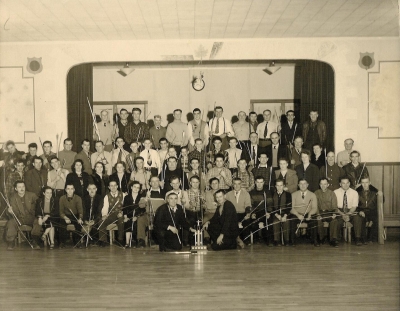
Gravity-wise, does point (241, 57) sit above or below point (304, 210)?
above

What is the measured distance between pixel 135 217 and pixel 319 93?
368cm

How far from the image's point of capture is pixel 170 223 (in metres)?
6.28

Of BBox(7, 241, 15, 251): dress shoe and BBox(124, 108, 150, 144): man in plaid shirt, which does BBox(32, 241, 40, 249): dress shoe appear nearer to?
BBox(7, 241, 15, 251): dress shoe

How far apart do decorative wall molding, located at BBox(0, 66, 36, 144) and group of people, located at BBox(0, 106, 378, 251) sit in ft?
1.29

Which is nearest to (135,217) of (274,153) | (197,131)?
(197,131)

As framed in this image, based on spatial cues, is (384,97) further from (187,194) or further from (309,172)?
(187,194)

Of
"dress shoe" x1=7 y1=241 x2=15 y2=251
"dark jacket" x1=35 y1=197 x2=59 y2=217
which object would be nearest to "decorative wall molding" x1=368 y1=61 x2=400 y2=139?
"dark jacket" x1=35 y1=197 x2=59 y2=217

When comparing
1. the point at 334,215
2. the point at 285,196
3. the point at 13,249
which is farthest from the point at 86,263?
the point at 334,215

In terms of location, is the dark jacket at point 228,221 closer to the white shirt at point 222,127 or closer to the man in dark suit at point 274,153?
the man in dark suit at point 274,153

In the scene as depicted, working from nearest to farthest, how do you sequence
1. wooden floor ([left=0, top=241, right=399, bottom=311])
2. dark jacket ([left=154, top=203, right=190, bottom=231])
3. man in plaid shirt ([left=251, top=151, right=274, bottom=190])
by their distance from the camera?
1. wooden floor ([left=0, top=241, right=399, bottom=311])
2. dark jacket ([left=154, top=203, right=190, bottom=231])
3. man in plaid shirt ([left=251, top=151, right=274, bottom=190])

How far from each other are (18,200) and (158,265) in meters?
2.30

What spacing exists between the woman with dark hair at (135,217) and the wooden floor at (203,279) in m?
0.30

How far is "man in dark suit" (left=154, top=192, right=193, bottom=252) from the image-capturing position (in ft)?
20.2

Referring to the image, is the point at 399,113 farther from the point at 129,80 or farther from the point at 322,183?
the point at 129,80
